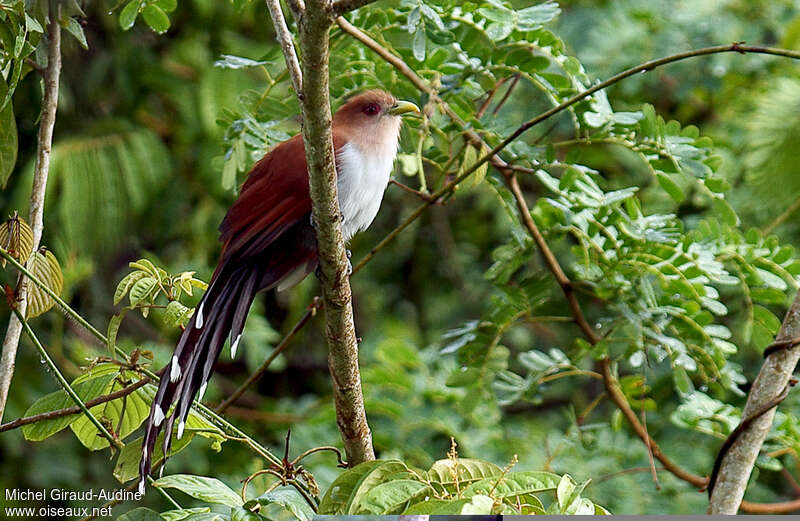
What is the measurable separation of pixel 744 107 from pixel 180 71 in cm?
175

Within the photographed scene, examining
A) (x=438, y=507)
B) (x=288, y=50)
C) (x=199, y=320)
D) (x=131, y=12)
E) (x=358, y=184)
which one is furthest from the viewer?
(x=358, y=184)

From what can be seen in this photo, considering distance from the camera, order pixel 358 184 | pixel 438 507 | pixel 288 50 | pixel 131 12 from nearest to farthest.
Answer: pixel 438 507 < pixel 288 50 < pixel 131 12 < pixel 358 184

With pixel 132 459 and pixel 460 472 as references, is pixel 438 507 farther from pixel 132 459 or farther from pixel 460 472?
pixel 132 459

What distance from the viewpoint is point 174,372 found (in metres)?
0.95

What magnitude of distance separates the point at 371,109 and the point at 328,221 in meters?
0.46

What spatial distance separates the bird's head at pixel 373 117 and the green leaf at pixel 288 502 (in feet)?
1.92

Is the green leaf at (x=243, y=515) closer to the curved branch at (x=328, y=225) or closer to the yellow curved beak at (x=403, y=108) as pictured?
the curved branch at (x=328, y=225)

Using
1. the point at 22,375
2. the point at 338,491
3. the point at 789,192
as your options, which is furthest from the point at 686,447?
the point at 22,375

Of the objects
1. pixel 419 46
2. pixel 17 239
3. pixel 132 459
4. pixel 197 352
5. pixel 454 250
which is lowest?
pixel 454 250

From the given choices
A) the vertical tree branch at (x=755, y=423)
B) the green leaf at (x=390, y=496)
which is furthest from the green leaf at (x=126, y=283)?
the vertical tree branch at (x=755, y=423)

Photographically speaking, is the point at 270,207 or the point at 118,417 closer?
the point at 118,417

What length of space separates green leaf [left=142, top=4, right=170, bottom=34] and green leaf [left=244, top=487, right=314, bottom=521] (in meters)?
0.66

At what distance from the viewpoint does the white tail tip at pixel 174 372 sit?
94cm

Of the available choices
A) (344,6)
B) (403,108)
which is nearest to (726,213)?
(403,108)
